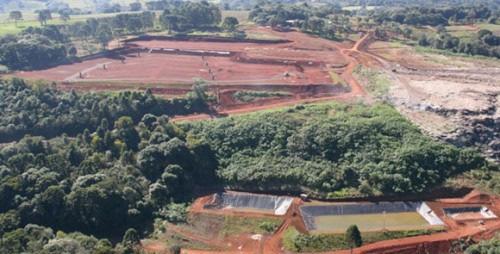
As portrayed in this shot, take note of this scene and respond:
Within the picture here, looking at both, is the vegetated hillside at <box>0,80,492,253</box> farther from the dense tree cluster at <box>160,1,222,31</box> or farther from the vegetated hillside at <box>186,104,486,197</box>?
the dense tree cluster at <box>160,1,222,31</box>

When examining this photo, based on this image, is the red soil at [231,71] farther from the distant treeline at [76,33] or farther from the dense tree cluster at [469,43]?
the dense tree cluster at [469,43]

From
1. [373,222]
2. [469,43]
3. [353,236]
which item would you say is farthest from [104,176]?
[469,43]

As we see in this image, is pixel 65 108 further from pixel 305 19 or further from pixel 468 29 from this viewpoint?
pixel 468 29

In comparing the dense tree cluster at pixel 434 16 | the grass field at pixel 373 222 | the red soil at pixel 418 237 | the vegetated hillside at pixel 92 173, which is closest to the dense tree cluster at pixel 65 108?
the vegetated hillside at pixel 92 173

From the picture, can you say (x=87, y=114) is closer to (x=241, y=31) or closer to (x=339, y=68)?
(x=339, y=68)

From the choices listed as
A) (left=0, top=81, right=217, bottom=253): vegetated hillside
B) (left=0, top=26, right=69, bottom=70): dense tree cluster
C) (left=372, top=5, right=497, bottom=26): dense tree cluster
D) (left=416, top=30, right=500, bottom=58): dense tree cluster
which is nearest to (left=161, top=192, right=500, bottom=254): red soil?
(left=0, top=81, right=217, bottom=253): vegetated hillside

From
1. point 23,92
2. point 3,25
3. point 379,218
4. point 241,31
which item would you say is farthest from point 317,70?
point 3,25
